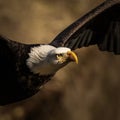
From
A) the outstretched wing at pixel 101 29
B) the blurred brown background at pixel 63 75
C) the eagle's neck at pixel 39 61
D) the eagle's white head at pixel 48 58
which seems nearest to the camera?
the eagle's white head at pixel 48 58

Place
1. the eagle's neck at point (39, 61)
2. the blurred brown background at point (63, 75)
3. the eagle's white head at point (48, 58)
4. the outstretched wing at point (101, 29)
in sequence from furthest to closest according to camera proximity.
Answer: the blurred brown background at point (63, 75)
the outstretched wing at point (101, 29)
the eagle's neck at point (39, 61)
the eagle's white head at point (48, 58)

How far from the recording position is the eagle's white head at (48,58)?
4527mm

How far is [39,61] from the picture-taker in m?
4.66

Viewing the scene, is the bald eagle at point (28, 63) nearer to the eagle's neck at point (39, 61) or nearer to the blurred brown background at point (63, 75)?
the eagle's neck at point (39, 61)

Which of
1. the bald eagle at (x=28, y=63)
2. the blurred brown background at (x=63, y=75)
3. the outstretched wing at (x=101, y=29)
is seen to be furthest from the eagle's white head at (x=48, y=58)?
the blurred brown background at (x=63, y=75)

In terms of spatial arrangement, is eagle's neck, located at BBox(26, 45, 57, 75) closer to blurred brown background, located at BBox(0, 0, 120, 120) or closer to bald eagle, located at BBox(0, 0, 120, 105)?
bald eagle, located at BBox(0, 0, 120, 105)

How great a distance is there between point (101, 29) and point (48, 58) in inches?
52.0

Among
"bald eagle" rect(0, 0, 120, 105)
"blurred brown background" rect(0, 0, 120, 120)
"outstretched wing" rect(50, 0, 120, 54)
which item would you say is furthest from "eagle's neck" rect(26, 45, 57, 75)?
"blurred brown background" rect(0, 0, 120, 120)

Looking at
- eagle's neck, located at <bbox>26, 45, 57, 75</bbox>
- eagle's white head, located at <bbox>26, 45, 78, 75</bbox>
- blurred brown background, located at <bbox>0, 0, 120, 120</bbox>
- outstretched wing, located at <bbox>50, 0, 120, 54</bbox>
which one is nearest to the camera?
eagle's white head, located at <bbox>26, 45, 78, 75</bbox>

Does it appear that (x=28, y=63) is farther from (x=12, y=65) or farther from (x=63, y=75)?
(x=63, y=75)

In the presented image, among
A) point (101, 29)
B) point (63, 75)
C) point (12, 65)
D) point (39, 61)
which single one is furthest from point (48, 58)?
point (63, 75)

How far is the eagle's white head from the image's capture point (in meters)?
4.53

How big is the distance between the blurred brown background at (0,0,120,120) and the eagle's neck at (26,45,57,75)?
5.83 feet

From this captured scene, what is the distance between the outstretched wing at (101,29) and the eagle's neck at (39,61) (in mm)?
597
